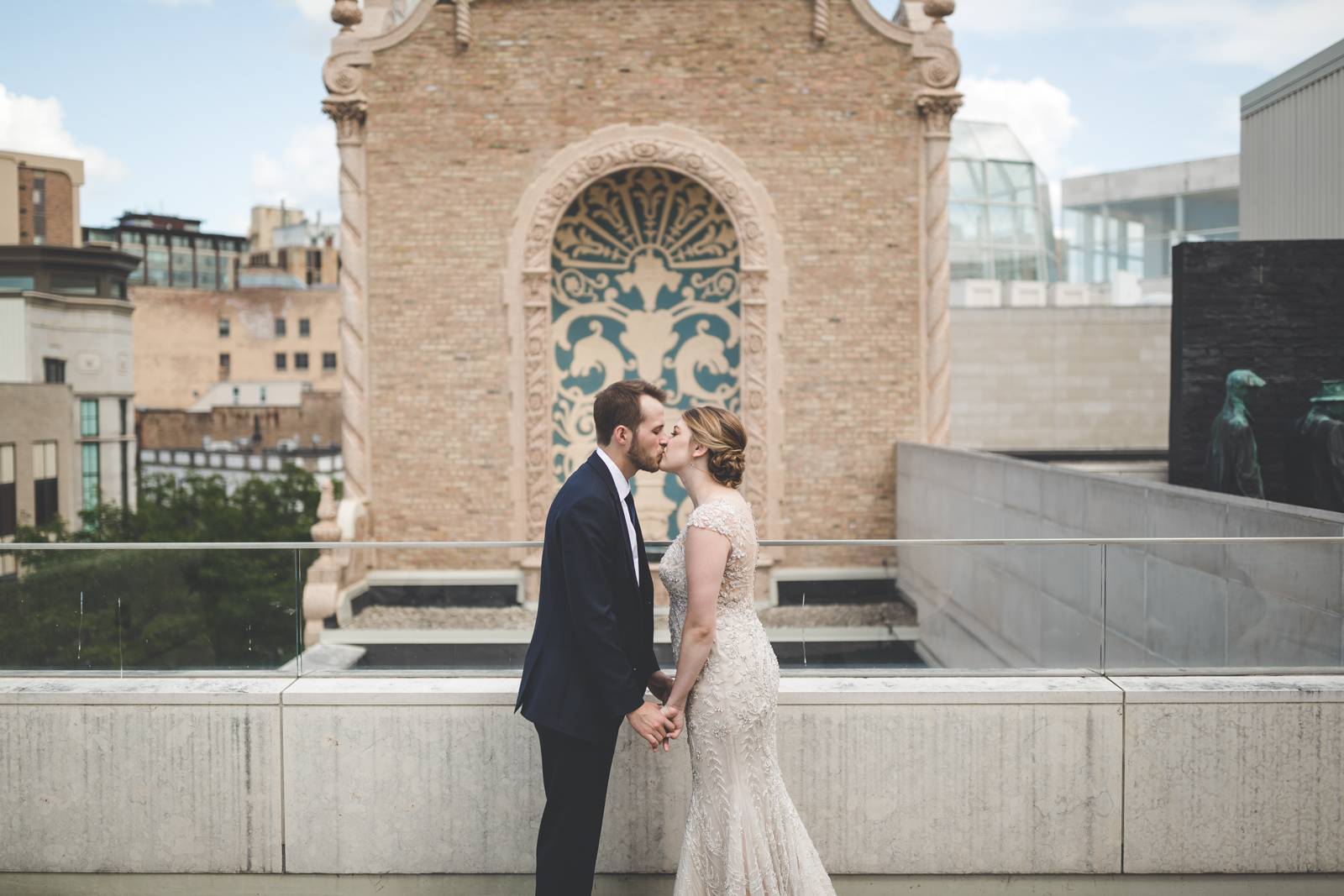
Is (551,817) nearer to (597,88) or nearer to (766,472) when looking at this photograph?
(766,472)

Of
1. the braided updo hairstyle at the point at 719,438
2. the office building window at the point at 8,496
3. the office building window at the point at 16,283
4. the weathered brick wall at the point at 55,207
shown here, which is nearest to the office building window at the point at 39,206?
the weathered brick wall at the point at 55,207

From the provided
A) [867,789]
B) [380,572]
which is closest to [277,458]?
[380,572]

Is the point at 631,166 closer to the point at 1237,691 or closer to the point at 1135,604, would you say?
the point at 1135,604

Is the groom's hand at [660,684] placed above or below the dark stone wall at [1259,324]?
below

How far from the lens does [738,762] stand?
12.0ft

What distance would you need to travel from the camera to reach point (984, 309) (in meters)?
23.1

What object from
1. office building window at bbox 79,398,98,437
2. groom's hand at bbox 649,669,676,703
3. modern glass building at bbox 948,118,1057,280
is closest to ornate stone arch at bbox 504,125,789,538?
groom's hand at bbox 649,669,676,703

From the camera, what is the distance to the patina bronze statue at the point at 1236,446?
998cm

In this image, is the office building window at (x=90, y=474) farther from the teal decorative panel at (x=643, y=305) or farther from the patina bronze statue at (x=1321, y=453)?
the patina bronze statue at (x=1321, y=453)

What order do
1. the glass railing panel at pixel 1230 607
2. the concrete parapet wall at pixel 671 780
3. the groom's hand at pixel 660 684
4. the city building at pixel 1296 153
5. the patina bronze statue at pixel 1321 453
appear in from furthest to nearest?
the city building at pixel 1296 153 < the patina bronze statue at pixel 1321 453 < the glass railing panel at pixel 1230 607 < the concrete parapet wall at pixel 671 780 < the groom's hand at pixel 660 684

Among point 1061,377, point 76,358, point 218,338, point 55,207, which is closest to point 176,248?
point 218,338

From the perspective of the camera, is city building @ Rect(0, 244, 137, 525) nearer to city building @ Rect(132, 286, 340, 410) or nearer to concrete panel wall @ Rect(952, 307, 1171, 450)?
city building @ Rect(132, 286, 340, 410)

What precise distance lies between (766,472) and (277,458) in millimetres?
39332

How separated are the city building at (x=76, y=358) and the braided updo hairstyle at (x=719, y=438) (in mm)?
36036
